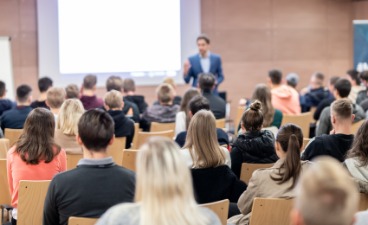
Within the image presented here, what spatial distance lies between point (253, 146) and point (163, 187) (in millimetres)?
2868

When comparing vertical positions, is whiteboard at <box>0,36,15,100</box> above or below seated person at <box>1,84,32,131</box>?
above

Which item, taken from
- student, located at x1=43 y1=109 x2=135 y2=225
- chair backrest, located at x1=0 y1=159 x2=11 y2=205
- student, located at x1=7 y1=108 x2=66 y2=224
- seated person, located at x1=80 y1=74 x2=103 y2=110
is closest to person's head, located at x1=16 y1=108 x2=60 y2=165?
student, located at x1=7 y1=108 x2=66 y2=224

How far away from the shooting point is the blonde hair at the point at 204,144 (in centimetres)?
432

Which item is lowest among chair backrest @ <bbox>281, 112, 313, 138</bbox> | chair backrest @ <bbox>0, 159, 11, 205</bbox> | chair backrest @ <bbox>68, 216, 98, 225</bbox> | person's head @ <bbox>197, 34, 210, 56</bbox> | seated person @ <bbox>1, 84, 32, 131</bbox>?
→ chair backrest @ <bbox>0, 159, 11, 205</bbox>

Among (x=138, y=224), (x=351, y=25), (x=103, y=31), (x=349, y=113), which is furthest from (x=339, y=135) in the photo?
(x=351, y=25)

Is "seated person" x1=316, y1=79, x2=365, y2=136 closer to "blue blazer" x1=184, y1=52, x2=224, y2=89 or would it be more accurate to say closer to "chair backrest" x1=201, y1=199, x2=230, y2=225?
"blue blazer" x1=184, y1=52, x2=224, y2=89

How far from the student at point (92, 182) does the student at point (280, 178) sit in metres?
0.92

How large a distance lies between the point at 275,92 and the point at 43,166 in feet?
16.5

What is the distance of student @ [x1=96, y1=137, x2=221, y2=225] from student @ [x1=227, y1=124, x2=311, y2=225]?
62.7 inches

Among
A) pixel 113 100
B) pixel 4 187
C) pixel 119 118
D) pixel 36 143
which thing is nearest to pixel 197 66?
Result: pixel 113 100

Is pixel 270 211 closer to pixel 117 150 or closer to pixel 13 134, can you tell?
pixel 117 150

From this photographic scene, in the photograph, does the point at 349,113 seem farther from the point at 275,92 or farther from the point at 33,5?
the point at 33,5

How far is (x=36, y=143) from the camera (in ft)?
14.2

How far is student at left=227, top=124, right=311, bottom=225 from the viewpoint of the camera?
151 inches
